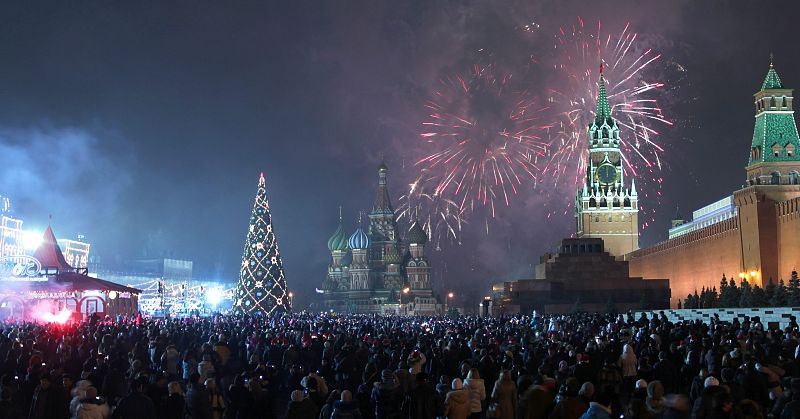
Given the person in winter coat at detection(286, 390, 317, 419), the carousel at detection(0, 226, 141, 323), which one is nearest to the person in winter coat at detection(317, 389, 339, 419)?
the person in winter coat at detection(286, 390, 317, 419)

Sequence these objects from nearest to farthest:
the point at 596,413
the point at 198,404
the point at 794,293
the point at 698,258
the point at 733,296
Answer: the point at 596,413 < the point at 198,404 < the point at 794,293 < the point at 733,296 < the point at 698,258

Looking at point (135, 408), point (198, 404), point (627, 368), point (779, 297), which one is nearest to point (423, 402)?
point (198, 404)

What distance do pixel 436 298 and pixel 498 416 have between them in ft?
322

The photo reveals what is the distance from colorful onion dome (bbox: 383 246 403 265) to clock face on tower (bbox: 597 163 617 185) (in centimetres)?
2282

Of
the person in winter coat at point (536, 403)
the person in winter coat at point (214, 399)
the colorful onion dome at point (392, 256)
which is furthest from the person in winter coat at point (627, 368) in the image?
the colorful onion dome at point (392, 256)

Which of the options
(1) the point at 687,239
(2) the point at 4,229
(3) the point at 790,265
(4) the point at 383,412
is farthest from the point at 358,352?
(2) the point at 4,229

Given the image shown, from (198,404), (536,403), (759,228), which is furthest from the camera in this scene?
(759,228)

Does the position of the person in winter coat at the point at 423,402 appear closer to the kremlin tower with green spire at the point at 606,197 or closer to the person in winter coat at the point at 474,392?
the person in winter coat at the point at 474,392

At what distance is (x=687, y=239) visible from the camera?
65500 millimetres

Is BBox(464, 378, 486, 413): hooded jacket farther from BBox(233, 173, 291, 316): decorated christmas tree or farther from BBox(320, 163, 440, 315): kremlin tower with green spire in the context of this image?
BBox(320, 163, 440, 315): kremlin tower with green spire

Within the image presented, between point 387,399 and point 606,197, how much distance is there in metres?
93.4

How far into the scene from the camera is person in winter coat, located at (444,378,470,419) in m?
9.32

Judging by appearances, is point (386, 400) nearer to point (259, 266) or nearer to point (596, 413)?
point (596, 413)

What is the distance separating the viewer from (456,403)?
9.33 metres
